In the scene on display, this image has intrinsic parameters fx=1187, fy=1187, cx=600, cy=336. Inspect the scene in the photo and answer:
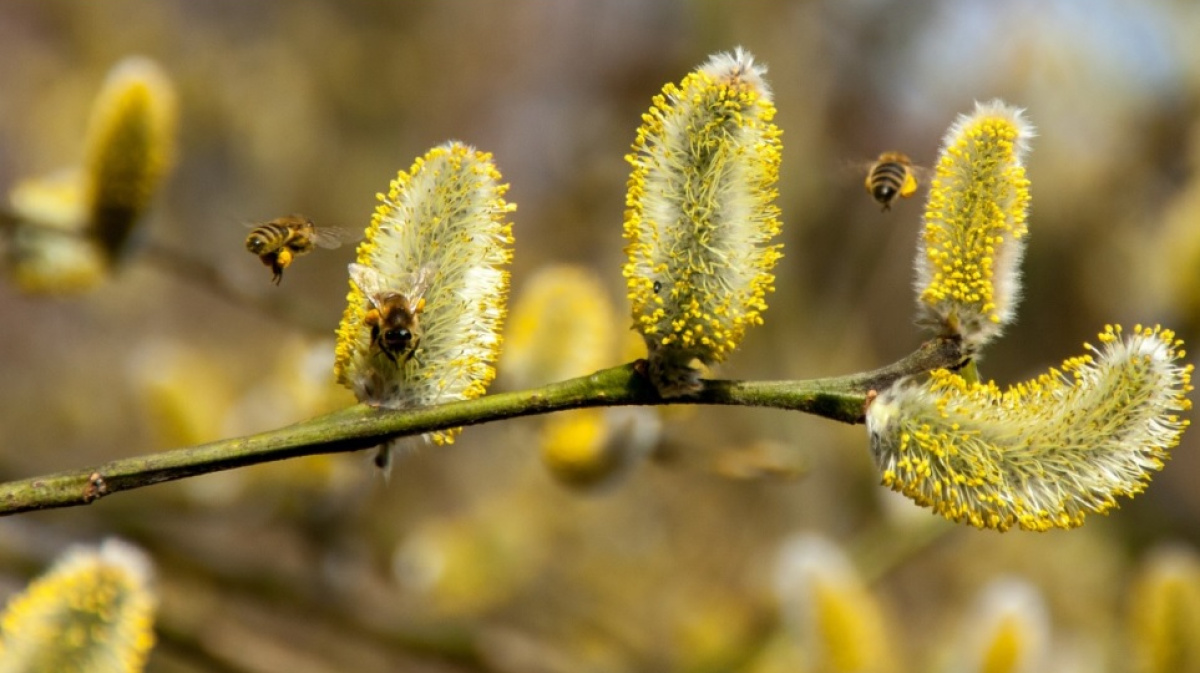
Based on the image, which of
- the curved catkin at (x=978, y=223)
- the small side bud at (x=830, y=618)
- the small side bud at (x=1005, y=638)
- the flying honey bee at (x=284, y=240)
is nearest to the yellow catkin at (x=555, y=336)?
the flying honey bee at (x=284, y=240)

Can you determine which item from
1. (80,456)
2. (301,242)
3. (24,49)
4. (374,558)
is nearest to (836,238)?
(374,558)

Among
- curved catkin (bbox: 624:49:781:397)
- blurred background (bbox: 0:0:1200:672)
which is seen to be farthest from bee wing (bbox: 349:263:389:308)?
blurred background (bbox: 0:0:1200:672)

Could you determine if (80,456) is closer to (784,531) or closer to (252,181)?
(252,181)

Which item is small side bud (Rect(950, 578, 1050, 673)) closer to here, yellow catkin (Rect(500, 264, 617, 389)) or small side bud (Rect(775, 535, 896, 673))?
small side bud (Rect(775, 535, 896, 673))

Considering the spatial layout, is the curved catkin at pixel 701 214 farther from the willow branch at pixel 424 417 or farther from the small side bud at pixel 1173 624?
the small side bud at pixel 1173 624

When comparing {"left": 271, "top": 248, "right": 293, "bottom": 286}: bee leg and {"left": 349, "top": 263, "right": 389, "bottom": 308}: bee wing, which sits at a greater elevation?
{"left": 271, "top": 248, "right": 293, "bottom": 286}: bee leg

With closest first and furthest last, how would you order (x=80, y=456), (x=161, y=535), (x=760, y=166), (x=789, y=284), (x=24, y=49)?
(x=760, y=166) < (x=161, y=535) < (x=789, y=284) < (x=80, y=456) < (x=24, y=49)
